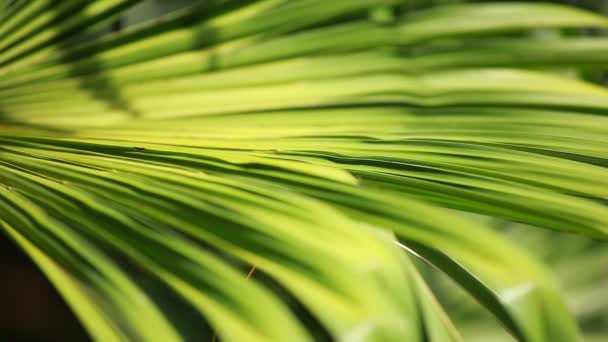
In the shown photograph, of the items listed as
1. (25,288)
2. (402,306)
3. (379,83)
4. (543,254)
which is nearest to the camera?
(402,306)

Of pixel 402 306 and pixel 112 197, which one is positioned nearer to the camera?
pixel 402 306

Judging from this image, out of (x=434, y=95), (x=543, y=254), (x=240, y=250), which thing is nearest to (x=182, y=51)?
(x=434, y=95)

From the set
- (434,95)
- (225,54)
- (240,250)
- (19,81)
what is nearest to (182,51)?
(225,54)

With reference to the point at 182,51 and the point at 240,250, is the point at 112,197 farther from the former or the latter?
the point at 182,51

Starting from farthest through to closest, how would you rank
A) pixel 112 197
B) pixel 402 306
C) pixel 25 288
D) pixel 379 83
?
pixel 379 83 < pixel 25 288 < pixel 112 197 < pixel 402 306

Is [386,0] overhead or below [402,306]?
overhead

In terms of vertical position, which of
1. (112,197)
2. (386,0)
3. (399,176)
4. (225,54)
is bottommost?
(112,197)
